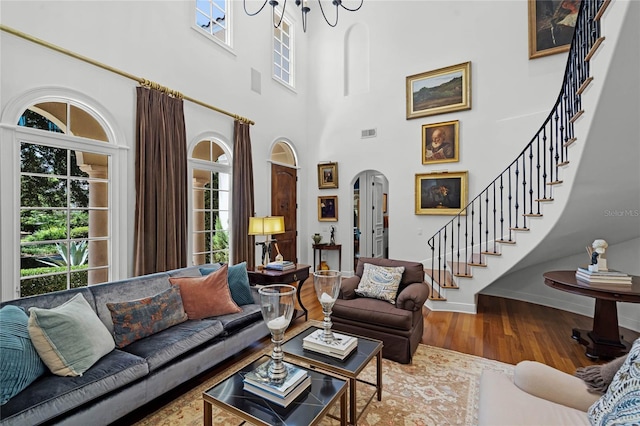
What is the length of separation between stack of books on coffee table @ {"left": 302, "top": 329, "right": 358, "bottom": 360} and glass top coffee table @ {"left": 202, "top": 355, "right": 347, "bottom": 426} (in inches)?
8.8

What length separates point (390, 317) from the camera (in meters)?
2.79

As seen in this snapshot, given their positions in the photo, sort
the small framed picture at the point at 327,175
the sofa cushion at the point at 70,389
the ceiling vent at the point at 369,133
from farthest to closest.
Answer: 1. the small framed picture at the point at 327,175
2. the ceiling vent at the point at 369,133
3. the sofa cushion at the point at 70,389

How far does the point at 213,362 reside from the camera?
2469mm

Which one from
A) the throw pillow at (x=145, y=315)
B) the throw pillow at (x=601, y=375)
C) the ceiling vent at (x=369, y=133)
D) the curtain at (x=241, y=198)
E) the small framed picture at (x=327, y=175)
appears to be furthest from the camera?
the small framed picture at (x=327, y=175)

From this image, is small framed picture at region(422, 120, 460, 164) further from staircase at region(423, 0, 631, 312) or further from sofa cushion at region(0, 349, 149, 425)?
sofa cushion at region(0, 349, 149, 425)

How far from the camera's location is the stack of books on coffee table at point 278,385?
4.94ft

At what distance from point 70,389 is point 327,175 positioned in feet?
17.4

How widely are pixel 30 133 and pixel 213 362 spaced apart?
2.57 m

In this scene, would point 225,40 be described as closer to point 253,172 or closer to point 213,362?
point 253,172

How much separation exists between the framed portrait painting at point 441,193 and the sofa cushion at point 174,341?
13.4 ft

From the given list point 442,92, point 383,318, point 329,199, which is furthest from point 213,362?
point 442,92

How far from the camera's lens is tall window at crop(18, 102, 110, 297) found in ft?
8.79

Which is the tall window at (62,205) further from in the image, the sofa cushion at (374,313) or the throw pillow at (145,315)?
the sofa cushion at (374,313)

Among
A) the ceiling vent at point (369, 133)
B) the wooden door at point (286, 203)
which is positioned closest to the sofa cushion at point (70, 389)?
the wooden door at point (286, 203)
